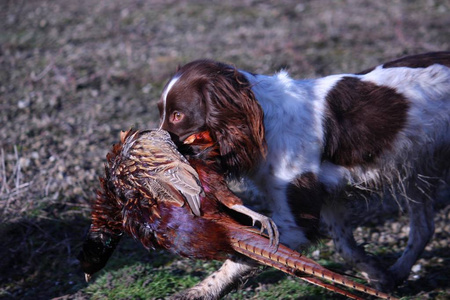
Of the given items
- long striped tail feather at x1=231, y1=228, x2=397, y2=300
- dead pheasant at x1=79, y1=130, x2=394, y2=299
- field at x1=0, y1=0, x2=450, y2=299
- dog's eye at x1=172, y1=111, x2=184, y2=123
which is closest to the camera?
long striped tail feather at x1=231, y1=228, x2=397, y2=300

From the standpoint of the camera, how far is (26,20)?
8.38 metres

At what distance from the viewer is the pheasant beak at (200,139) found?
2811 millimetres

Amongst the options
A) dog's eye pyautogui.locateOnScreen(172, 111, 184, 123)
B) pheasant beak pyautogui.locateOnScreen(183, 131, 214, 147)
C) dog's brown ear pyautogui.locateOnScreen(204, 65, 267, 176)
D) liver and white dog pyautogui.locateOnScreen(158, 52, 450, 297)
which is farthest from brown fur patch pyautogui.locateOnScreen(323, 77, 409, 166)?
dog's eye pyautogui.locateOnScreen(172, 111, 184, 123)

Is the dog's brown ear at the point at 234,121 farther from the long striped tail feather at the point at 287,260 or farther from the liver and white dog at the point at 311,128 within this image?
the long striped tail feather at the point at 287,260

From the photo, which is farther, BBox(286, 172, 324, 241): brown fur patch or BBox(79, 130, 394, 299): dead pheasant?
BBox(286, 172, 324, 241): brown fur patch

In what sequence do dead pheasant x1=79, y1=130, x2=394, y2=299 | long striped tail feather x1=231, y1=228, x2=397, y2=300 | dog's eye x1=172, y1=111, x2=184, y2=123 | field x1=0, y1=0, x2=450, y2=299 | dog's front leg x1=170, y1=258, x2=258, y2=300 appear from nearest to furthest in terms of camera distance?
long striped tail feather x1=231, y1=228, x2=397, y2=300 < dead pheasant x1=79, y1=130, x2=394, y2=299 < dog's front leg x1=170, y1=258, x2=258, y2=300 < dog's eye x1=172, y1=111, x2=184, y2=123 < field x1=0, y1=0, x2=450, y2=299

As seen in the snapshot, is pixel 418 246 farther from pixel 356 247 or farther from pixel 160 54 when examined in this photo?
pixel 160 54

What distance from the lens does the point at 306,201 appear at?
2834 millimetres

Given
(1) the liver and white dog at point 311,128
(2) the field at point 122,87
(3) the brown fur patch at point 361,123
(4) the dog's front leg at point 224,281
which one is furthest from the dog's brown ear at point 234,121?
(2) the field at point 122,87

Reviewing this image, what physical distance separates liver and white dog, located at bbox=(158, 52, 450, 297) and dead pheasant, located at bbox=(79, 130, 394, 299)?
20cm

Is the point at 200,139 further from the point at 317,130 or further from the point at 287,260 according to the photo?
the point at 287,260

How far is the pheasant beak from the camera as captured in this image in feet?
9.22

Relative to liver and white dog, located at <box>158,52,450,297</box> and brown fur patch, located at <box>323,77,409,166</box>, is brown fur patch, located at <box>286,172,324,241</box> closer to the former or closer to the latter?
liver and white dog, located at <box>158,52,450,297</box>

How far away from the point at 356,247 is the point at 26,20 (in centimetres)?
658
